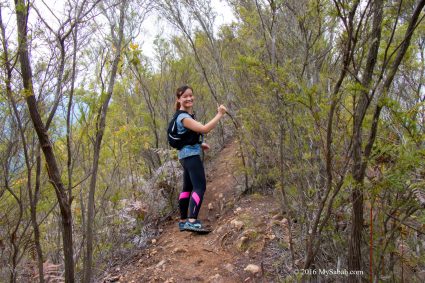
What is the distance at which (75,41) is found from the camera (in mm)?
2457

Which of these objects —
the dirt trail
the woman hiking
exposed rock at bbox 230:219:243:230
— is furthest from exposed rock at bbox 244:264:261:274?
the woman hiking

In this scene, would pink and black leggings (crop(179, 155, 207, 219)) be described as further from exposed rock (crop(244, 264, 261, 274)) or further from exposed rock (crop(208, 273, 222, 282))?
exposed rock (crop(244, 264, 261, 274))

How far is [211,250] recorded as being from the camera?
11.4 feet

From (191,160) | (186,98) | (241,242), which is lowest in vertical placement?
(241,242)

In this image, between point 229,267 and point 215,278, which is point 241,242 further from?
point 215,278

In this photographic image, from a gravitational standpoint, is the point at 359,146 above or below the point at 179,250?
above

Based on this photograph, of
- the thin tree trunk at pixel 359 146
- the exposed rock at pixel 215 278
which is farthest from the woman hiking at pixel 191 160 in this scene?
the thin tree trunk at pixel 359 146

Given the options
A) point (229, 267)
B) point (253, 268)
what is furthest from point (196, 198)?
point (253, 268)

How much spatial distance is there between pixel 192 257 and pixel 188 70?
13.2 feet

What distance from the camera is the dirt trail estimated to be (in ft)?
10.2

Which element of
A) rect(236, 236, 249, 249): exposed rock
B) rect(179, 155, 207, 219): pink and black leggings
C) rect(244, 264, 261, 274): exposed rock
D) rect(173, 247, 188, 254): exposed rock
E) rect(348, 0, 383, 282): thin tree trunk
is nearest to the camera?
rect(348, 0, 383, 282): thin tree trunk

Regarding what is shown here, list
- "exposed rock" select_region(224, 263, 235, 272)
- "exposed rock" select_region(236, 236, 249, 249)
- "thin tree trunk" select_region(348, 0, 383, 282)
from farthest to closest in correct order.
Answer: "exposed rock" select_region(236, 236, 249, 249) < "exposed rock" select_region(224, 263, 235, 272) < "thin tree trunk" select_region(348, 0, 383, 282)

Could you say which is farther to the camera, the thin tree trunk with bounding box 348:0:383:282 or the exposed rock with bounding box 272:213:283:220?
the exposed rock with bounding box 272:213:283:220

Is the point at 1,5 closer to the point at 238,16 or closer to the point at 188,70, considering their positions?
the point at 238,16
